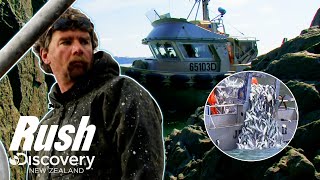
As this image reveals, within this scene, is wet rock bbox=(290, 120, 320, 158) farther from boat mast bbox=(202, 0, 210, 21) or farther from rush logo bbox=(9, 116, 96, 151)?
boat mast bbox=(202, 0, 210, 21)

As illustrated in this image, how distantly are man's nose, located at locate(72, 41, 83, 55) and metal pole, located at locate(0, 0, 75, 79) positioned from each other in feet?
1.25

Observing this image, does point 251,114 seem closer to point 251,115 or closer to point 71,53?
point 251,115

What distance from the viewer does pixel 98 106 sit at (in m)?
1.50

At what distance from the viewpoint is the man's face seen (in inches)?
58.4

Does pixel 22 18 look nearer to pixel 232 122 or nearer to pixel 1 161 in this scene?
pixel 232 122

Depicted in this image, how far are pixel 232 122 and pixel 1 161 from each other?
317 centimetres

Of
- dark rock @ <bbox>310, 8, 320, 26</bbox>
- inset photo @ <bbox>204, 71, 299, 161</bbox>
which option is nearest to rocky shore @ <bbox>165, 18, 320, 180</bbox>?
inset photo @ <bbox>204, 71, 299, 161</bbox>

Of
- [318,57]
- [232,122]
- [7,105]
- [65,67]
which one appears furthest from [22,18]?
[318,57]

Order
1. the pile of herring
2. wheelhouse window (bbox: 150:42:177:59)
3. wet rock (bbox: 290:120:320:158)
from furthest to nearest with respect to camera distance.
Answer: wheelhouse window (bbox: 150:42:177:59)
wet rock (bbox: 290:120:320:158)
the pile of herring

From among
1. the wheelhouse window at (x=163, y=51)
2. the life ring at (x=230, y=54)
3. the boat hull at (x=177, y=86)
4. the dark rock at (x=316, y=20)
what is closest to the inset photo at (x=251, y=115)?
the boat hull at (x=177, y=86)

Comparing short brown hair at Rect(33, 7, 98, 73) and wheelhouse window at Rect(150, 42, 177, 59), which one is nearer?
short brown hair at Rect(33, 7, 98, 73)

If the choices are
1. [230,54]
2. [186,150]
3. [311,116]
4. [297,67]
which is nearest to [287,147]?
[311,116]

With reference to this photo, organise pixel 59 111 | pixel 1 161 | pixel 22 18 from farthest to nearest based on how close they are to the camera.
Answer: pixel 22 18 < pixel 59 111 < pixel 1 161

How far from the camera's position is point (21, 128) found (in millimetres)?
1837
